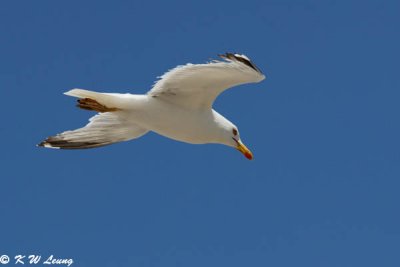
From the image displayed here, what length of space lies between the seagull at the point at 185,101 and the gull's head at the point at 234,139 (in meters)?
0.02

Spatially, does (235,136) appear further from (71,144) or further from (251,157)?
(71,144)

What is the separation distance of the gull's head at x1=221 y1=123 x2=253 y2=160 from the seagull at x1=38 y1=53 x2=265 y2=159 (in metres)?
0.02

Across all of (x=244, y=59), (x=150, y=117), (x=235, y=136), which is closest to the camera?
(x=244, y=59)

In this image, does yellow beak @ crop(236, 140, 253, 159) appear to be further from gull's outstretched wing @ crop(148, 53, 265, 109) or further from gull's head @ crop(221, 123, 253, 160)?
gull's outstretched wing @ crop(148, 53, 265, 109)

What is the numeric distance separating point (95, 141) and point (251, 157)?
7.58 ft

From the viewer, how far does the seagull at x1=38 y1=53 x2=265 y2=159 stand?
12.8 meters

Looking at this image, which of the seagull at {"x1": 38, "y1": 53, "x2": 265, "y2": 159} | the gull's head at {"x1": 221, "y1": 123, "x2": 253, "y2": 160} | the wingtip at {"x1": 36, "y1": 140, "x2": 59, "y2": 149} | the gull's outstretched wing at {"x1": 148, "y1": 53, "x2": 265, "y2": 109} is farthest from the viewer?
the wingtip at {"x1": 36, "y1": 140, "x2": 59, "y2": 149}

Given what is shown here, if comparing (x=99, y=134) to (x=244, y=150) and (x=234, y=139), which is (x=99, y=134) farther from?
(x=244, y=150)

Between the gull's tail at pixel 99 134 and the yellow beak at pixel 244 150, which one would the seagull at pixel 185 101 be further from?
the gull's tail at pixel 99 134

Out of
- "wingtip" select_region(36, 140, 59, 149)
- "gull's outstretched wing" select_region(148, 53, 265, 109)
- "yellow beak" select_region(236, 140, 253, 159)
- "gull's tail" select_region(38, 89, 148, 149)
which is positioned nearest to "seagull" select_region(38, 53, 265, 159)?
"gull's outstretched wing" select_region(148, 53, 265, 109)

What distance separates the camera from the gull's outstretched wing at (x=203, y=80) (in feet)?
41.6

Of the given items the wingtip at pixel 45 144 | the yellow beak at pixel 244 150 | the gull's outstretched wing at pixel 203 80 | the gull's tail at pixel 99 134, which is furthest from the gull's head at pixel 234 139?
the wingtip at pixel 45 144

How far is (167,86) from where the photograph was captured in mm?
13398

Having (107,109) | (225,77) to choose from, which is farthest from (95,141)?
(225,77)
